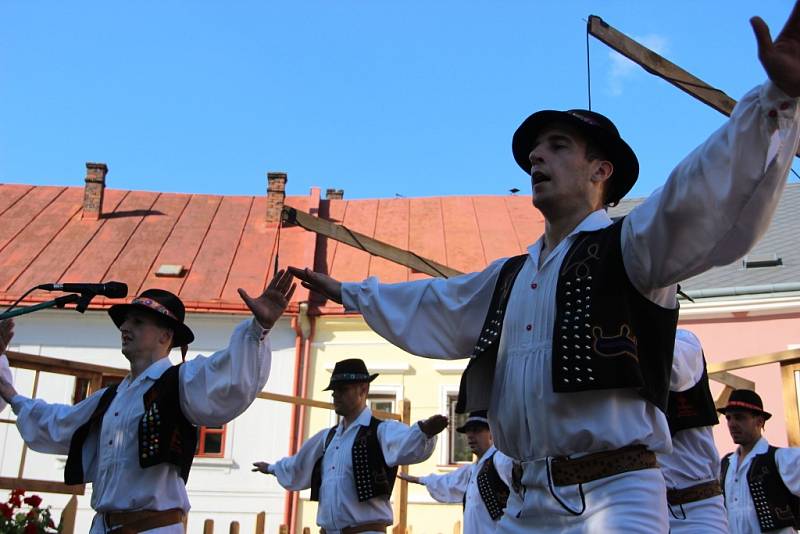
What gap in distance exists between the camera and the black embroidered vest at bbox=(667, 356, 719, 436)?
4.55m

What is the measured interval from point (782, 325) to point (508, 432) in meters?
11.6

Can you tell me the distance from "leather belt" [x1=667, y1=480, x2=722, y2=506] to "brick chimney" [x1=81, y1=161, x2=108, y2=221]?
15.8 metres

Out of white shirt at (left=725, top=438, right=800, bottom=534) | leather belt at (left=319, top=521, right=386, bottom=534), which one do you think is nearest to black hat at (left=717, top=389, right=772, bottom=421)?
white shirt at (left=725, top=438, right=800, bottom=534)

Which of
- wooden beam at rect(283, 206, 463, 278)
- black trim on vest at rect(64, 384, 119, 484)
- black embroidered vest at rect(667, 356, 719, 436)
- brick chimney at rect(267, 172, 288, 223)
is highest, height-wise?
brick chimney at rect(267, 172, 288, 223)

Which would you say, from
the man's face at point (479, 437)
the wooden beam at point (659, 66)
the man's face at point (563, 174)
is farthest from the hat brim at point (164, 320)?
the man's face at point (479, 437)

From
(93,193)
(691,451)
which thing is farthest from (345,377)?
(93,193)

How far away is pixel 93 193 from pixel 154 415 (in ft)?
49.6

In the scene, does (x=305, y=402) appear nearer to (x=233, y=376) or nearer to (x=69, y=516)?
(x=69, y=516)

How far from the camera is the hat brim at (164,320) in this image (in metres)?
4.61

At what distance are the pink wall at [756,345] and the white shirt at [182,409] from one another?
33.0ft

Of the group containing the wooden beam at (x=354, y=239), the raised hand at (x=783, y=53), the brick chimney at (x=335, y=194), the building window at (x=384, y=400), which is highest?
the brick chimney at (x=335, y=194)

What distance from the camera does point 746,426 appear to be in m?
6.41

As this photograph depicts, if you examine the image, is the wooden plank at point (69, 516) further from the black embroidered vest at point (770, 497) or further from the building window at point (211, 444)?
the building window at point (211, 444)

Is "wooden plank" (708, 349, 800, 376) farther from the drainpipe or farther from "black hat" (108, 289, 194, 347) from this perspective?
the drainpipe
